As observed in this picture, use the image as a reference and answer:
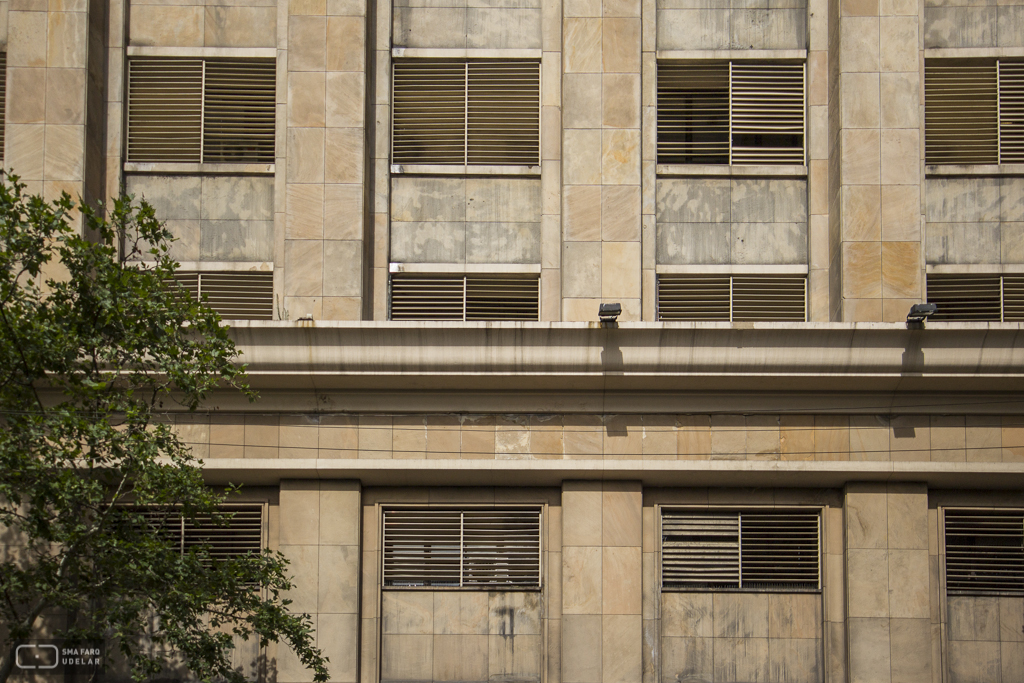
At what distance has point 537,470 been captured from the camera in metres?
15.0

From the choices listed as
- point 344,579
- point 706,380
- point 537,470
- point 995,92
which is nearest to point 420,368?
point 537,470

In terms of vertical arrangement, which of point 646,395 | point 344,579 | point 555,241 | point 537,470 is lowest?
point 344,579

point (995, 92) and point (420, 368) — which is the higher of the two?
point (995, 92)

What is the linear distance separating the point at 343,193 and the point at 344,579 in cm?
626

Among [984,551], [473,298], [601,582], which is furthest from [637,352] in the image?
[984,551]

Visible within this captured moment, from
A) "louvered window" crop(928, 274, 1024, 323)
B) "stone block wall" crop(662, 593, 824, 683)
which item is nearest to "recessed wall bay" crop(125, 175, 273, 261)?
"stone block wall" crop(662, 593, 824, 683)

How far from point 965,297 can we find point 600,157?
662 centimetres

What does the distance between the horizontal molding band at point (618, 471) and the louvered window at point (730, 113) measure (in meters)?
5.32

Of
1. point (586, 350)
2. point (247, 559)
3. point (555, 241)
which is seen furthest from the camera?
point (555, 241)

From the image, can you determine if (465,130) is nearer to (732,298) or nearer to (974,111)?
(732,298)

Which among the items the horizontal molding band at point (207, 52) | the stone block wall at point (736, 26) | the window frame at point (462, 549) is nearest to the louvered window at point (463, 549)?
the window frame at point (462, 549)

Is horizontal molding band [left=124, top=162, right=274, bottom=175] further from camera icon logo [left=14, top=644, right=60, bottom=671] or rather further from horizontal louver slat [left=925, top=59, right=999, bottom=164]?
horizontal louver slat [left=925, top=59, right=999, bottom=164]

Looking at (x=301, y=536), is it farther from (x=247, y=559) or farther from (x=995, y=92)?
(x=995, y=92)

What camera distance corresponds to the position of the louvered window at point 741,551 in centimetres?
1557
